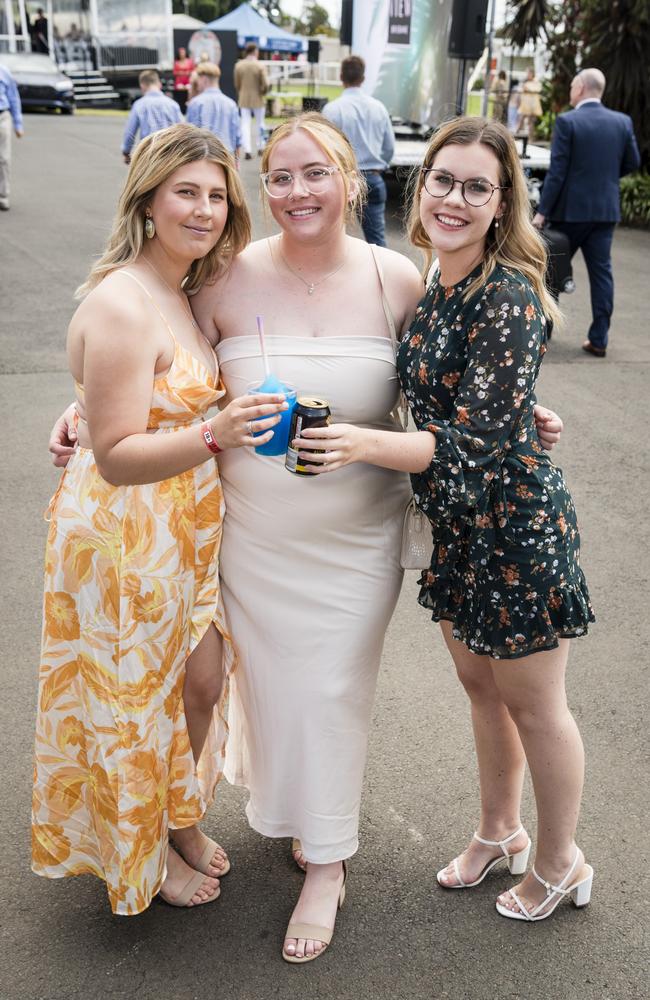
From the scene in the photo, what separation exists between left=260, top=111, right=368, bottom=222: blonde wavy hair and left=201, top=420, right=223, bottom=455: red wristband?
0.67 m

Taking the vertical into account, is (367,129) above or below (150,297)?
below

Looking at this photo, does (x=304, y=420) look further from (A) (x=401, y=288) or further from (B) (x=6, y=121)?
(B) (x=6, y=121)

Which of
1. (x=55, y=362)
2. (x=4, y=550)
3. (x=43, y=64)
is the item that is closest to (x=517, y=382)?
(x=4, y=550)

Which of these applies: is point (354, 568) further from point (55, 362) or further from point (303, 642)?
point (55, 362)

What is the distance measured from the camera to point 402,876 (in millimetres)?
2789

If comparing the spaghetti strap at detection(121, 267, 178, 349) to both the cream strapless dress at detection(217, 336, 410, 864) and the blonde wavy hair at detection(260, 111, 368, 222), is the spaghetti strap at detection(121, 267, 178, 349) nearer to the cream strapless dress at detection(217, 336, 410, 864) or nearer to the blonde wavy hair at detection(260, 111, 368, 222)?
the cream strapless dress at detection(217, 336, 410, 864)

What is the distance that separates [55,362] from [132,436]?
5.29m

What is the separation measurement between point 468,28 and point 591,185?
4.22m

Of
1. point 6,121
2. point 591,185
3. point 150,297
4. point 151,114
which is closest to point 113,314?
point 150,297

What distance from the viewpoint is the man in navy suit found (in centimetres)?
784

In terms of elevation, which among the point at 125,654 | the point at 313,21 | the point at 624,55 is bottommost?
the point at 313,21

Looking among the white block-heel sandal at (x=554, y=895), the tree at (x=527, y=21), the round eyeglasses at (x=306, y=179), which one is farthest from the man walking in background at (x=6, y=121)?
the white block-heel sandal at (x=554, y=895)

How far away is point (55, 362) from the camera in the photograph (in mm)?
7184

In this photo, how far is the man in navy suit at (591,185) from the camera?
25.7ft
